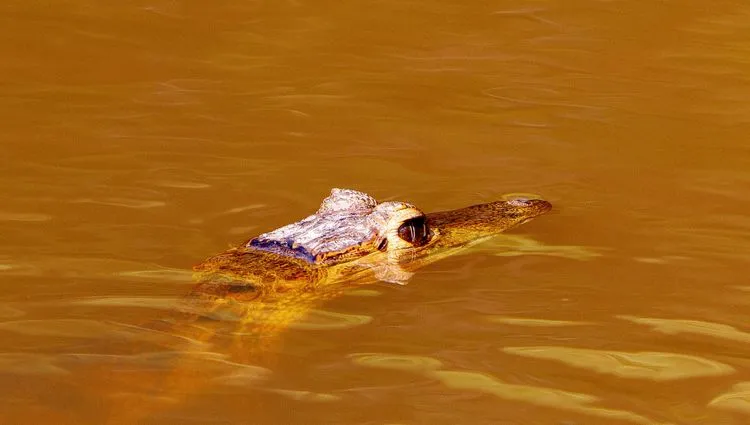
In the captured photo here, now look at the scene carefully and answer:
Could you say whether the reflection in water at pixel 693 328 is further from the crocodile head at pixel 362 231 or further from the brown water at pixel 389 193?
the crocodile head at pixel 362 231

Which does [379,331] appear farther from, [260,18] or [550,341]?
[260,18]

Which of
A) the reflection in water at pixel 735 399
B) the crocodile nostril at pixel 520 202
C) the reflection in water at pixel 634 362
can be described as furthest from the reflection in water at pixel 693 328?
the crocodile nostril at pixel 520 202

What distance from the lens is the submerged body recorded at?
4832 millimetres

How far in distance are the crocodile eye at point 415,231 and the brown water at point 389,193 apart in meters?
0.18

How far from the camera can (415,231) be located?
525 centimetres

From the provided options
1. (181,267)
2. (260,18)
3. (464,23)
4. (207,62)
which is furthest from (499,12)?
(181,267)

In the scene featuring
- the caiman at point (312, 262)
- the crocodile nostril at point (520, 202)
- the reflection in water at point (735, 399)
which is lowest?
the reflection in water at point (735, 399)

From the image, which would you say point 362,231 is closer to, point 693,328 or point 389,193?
point 389,193

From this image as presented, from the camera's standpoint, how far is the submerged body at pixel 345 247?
483 cm

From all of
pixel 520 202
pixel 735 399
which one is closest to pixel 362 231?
pixel 520 202

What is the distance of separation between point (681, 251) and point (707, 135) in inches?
76.4

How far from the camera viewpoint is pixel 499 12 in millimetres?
9664

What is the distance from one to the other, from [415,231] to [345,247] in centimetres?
38

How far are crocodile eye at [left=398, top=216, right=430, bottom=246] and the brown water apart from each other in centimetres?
18
